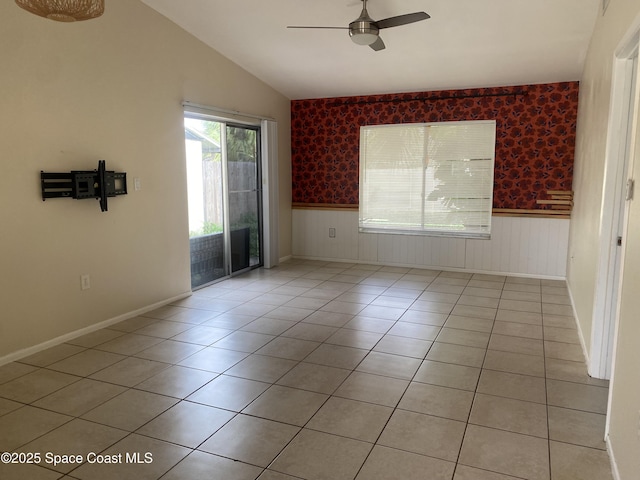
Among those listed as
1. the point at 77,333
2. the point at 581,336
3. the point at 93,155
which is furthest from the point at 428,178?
the point at 77,333

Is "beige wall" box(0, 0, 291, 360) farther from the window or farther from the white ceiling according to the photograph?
the window

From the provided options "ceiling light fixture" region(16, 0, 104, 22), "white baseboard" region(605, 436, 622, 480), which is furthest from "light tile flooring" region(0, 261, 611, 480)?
"ceiling light fixture" region(16, 0, 104, 22)

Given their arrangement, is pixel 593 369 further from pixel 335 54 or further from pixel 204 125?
pixel 204 125

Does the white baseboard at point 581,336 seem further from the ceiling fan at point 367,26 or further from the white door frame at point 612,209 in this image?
the ceiling fan at point 367,26

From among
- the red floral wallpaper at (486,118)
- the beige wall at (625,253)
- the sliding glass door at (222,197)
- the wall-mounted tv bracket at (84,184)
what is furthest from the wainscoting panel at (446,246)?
the wall-mounted tv bracket at (84,184)

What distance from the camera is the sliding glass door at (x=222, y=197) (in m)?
5.33

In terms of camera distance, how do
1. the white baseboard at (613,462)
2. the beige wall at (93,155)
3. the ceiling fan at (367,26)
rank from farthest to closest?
the ceiling fan at (367,26) < the beige wall at (93,155) < the white baseboard at (613,462)

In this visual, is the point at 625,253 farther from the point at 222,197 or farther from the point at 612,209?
the point at 222,197

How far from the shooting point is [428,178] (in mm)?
6336

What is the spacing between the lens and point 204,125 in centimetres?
535

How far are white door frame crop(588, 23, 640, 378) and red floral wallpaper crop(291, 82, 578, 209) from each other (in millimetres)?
3116

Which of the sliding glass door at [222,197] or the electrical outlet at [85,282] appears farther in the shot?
the sliding glass door at [222,197]

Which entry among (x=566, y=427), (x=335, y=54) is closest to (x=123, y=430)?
(x=566, y=427)

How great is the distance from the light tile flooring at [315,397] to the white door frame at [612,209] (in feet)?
0.95
